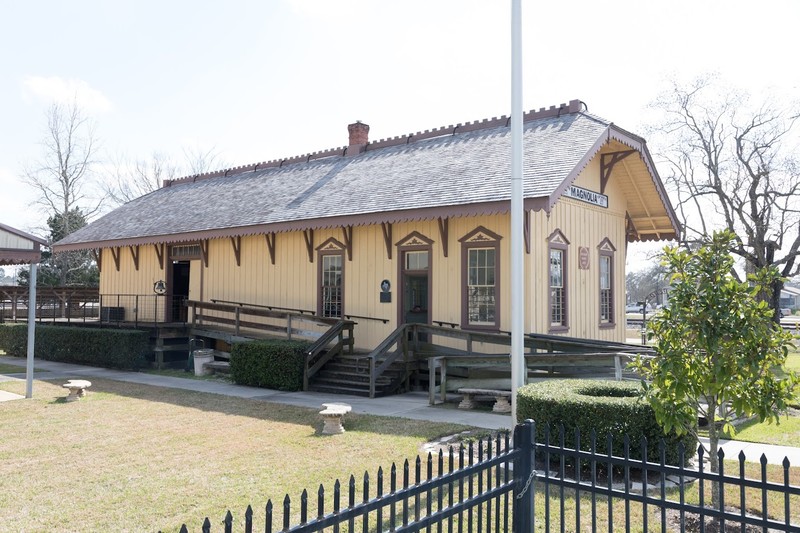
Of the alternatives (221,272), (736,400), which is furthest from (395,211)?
(736,400)

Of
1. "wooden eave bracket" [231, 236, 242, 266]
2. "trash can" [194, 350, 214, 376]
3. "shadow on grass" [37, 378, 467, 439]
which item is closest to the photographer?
"shadow on grass" [37, 378, 467, 439]

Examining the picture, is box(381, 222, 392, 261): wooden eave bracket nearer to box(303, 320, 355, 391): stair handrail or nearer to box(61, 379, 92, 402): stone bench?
box(303, 320, 355, 391): stair handrail

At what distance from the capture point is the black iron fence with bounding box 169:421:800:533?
3750mm

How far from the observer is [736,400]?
564 cm

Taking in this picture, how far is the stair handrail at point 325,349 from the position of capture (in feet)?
50.1

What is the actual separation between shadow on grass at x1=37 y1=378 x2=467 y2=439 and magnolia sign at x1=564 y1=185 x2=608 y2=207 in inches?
318

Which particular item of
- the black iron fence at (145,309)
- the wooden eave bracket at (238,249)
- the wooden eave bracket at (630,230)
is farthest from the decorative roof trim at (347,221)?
the wooden eave bracket at (630,230)

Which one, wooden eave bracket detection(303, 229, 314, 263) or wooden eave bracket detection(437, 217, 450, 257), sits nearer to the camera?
wooden eave bracket detection(437, 217, 450, 257)

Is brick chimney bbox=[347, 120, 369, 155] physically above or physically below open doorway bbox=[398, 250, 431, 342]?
above

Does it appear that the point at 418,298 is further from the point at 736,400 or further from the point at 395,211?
the point at 736,400

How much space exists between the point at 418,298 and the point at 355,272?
1.92 metres

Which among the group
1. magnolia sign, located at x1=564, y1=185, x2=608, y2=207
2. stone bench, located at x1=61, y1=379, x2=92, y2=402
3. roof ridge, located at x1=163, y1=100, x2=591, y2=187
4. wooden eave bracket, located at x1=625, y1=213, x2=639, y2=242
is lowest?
stone bench, located at x1=61, y1=379, x2=92, y2=402

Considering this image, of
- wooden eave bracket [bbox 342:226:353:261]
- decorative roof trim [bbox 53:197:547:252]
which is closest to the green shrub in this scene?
decorative roof trim [bbox 53:197:547:252]

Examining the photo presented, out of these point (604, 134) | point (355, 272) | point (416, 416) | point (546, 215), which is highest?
point (604, 134)
